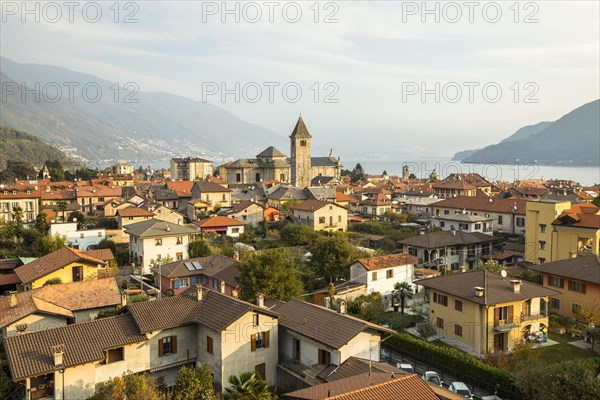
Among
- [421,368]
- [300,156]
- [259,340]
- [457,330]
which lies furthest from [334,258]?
[300,156]

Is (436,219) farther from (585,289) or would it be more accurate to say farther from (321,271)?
(585,289)

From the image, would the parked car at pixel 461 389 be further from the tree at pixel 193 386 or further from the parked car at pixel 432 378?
the tree at pixel 193 386

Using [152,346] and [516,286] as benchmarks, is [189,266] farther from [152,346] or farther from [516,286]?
[516,286]

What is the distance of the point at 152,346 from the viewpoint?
19969 millimetres

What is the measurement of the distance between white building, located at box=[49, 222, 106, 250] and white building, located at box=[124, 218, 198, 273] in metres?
6.77

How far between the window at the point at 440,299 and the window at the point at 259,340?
10.3 m

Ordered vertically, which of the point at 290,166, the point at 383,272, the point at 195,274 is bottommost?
the point at 195,274

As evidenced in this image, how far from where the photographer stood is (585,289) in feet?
91.7

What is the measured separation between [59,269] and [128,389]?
17.1 meters

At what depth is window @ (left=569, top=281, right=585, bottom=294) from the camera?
2813cm

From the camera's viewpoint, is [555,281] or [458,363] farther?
[555,281]

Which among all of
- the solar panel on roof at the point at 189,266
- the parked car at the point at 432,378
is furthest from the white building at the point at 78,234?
the parked car at the point at 432,378

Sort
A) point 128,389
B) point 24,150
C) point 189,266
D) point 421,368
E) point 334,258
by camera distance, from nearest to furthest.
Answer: point 128,389 < point 421,368 < point 189,266 < point 334,258 < point 24,150

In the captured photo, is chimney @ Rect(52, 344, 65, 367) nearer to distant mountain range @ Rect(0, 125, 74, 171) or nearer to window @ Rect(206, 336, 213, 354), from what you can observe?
window @ Rect(206, 336, 213, 354)
